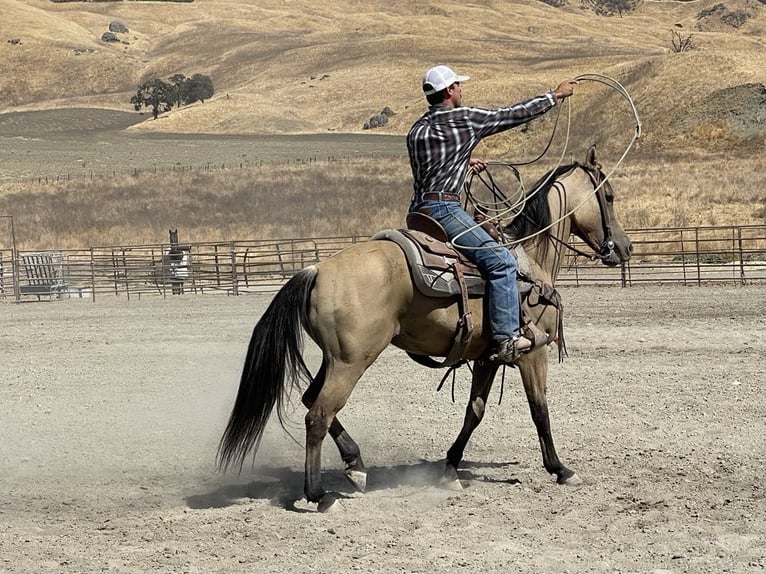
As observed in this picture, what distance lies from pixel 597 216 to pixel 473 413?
5.38 ft

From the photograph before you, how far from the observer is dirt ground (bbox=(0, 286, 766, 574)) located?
5430 mm

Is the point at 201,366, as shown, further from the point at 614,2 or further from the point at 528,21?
the point at 614,2

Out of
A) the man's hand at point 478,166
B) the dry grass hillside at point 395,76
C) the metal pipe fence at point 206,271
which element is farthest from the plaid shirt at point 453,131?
the metal pipe fence at point 206,271

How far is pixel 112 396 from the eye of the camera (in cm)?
1061

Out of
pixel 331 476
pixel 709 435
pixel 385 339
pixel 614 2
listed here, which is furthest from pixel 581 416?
pixel 614 2

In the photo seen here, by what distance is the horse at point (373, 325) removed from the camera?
20.2 ft

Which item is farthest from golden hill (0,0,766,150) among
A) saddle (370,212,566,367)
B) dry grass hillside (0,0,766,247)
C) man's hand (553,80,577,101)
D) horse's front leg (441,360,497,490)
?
saddle (370,212,566,367)

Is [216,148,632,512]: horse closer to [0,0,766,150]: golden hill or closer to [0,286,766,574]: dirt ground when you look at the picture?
[0,286,766,574]: dirt ground

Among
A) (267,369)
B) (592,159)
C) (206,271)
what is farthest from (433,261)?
(206,271)

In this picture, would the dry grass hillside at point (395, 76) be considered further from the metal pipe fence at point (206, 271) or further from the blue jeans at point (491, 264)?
the metal pipe fence at point (206, 271)

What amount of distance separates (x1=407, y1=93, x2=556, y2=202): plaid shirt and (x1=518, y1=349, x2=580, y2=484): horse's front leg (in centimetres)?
132

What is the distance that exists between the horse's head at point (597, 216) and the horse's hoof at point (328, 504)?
2.52 meters

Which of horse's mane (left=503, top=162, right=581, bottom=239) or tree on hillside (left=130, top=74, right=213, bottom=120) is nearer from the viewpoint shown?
horse's mane (left=503, top=162, right=581, bottom=239)

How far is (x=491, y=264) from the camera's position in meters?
6.48
